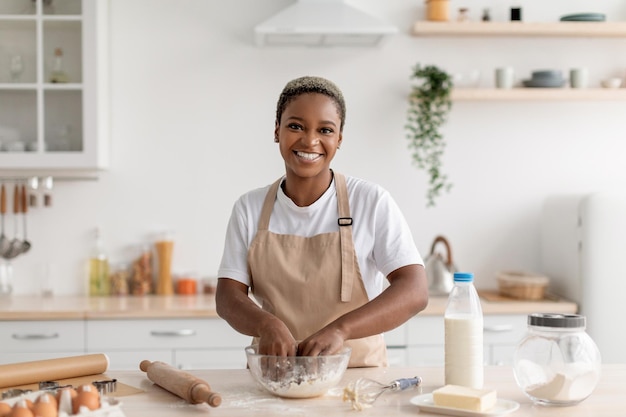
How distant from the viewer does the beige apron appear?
214 centimetres

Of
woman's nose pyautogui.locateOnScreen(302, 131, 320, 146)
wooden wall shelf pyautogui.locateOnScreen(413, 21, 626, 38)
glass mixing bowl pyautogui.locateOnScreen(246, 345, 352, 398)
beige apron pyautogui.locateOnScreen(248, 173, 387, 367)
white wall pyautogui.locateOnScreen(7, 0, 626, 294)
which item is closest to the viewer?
glass mixing bowl pyautogui.locateOnScreen(246, 345, 352, 398)

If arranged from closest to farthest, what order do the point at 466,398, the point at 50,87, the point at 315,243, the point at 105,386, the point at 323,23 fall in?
the point at 466,398 < the point at 105,386 < the point at 315,243 < the point at 323,23 < the point at 50,87

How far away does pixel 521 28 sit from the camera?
3809 millimetres

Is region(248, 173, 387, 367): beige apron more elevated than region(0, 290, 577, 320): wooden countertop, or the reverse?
region(248, 173, 387, 367): beige apron

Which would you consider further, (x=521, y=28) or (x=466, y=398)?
(x=521, y=28)

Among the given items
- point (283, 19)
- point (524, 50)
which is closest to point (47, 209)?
point (283, 19)

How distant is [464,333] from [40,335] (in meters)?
2.18

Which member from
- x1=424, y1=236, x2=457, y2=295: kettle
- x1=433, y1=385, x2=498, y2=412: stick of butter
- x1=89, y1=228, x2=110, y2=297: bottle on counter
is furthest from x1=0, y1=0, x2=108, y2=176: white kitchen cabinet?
x1=433, y1=385, x2=498, y2=412: stick of butter

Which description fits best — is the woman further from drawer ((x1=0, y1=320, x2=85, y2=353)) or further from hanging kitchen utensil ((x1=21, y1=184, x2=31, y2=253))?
hanging kitchen utensil ((x1=21, y1=184, x2=31, y2=253))

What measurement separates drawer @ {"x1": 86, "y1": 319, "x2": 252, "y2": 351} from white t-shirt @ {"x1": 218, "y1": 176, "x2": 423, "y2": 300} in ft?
4.30

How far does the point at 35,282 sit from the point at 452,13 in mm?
2365

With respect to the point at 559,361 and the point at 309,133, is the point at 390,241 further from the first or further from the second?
the point at 559,361

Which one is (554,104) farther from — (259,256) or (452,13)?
(259,256)

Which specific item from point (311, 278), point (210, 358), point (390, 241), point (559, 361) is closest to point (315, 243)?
point (311, 278)
